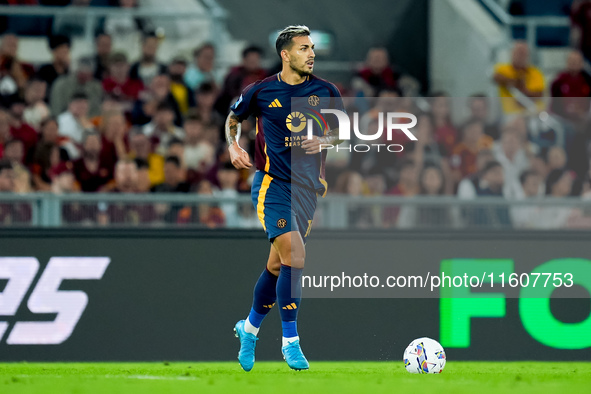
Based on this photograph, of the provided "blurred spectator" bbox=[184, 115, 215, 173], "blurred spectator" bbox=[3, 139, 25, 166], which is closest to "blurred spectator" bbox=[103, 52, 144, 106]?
"blurred spectator" bbox=[184, 115, 215, 173]

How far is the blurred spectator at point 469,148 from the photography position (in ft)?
33.0

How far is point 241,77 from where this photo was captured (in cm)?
1273

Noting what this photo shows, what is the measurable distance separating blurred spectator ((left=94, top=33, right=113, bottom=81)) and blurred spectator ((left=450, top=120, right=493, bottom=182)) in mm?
4706

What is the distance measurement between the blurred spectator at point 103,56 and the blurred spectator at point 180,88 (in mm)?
827

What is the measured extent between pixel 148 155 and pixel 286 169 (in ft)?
13.0

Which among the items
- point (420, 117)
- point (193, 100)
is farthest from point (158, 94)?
point (420, 117)

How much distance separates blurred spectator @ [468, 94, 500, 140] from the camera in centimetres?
1092

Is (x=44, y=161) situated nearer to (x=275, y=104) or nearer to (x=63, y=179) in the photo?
(x=63, y=179)

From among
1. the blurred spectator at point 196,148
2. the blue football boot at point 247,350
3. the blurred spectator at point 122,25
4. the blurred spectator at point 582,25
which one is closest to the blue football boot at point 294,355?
the blue football boot at point 247,350

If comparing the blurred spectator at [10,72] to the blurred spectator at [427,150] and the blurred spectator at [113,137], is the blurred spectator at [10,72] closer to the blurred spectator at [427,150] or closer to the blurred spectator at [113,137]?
the blurred spectator at [113,137]

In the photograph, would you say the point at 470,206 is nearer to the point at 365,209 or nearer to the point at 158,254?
the point at 365,209

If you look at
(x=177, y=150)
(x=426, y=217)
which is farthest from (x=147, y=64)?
(x=426, y=217)

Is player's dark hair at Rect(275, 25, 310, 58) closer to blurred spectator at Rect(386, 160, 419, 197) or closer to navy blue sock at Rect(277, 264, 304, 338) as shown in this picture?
navy blue sock at Rect(277, 264, 304, 338)

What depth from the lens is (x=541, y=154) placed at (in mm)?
10250
